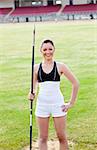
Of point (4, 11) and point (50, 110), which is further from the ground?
point (50, 110)

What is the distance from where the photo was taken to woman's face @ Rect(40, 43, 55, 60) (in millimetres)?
5809

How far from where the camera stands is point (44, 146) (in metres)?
6.20

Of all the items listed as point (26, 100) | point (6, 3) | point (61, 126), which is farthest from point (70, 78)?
point (6, 3)

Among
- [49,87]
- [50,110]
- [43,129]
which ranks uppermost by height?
[49,87]

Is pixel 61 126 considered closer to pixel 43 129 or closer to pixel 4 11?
pixel 43 129

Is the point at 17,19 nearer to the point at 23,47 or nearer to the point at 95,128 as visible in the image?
the point at 23,47

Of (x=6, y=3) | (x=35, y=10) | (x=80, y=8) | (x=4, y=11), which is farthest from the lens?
(x=6, y=3)

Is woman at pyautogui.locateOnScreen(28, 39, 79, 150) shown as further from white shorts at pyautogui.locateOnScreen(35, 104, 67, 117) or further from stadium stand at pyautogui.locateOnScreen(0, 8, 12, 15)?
stadium stand at pyautogui.locateOnScreen(0, 8, 12, 15)

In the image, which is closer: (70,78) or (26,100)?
(70,78)

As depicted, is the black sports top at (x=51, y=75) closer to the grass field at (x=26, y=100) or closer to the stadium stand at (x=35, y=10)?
the grass field at (x=26, y=100)

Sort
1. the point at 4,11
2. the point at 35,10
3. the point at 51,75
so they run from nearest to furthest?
1. the point at 51,75
2. the point at 35,10
3. the point at 4,11

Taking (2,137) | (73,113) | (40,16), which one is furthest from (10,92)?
(40,16)

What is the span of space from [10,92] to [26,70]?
410 cm

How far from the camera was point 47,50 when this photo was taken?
584cm
